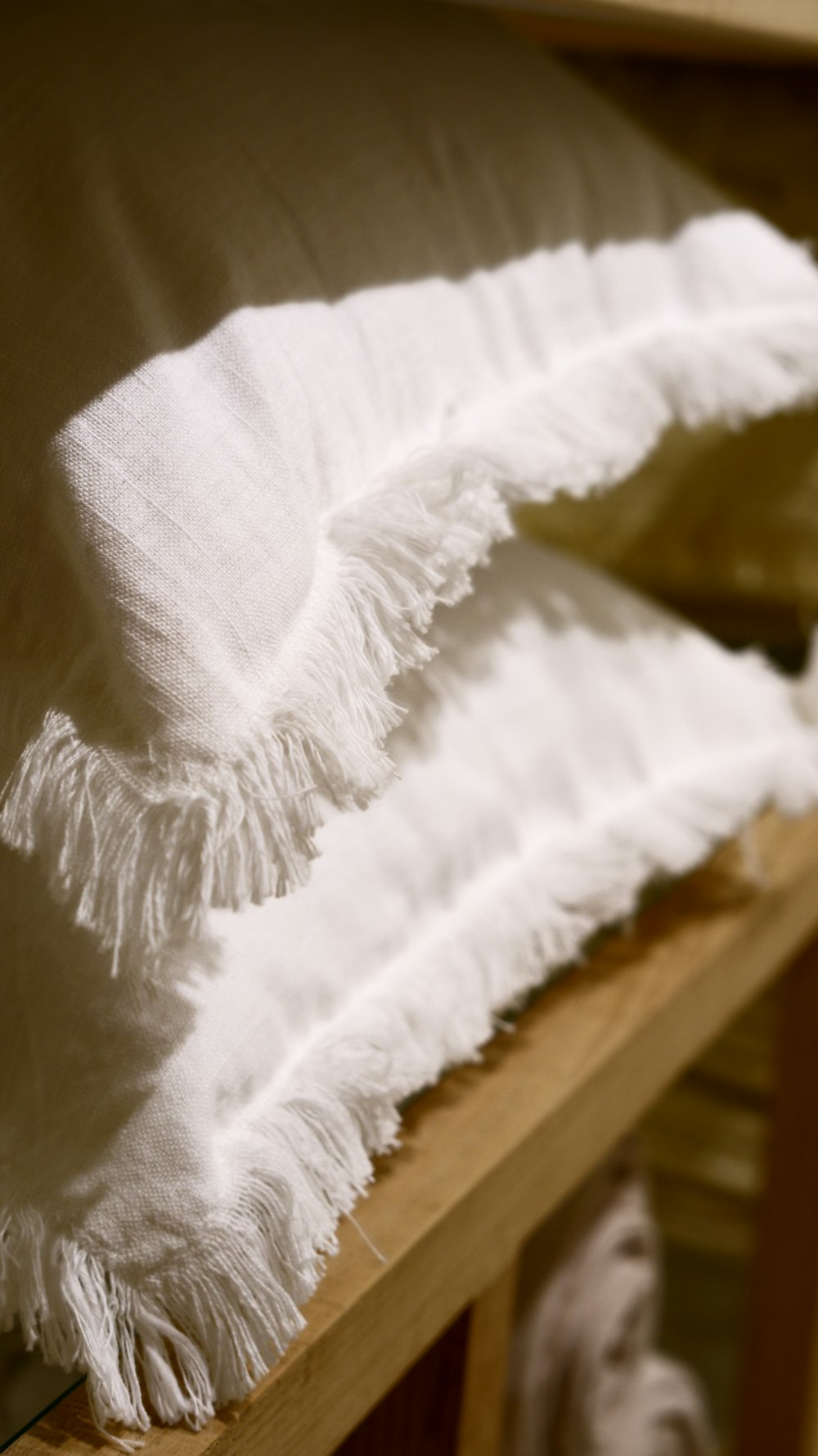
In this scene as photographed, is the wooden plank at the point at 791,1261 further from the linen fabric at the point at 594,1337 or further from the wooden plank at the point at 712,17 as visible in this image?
the wooden plank at the point at 712,17

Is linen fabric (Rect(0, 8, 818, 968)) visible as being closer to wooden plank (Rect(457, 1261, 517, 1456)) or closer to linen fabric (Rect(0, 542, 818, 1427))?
linen fabric (Rect(0, 542, 818, 1427))

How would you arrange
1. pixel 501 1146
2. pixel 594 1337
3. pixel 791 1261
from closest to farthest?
pixel 501 1146 → pixel 594 1337 → pixel 791 1261

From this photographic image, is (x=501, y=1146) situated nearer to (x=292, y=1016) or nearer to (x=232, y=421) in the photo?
(x=292, y=1016)

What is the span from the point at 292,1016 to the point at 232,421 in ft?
0.50

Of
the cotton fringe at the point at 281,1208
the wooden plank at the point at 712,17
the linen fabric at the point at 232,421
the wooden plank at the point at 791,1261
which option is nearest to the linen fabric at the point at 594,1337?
the wooden plank at the point at 791,1261

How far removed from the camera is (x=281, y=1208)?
1.03ft

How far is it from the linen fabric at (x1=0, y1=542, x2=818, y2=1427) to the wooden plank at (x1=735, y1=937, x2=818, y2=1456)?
12.1 inches

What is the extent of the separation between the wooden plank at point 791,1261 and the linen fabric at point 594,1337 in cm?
13

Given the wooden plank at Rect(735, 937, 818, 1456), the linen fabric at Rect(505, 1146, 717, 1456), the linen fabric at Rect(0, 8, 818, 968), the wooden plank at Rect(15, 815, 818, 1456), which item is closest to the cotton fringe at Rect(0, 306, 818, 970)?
the linen fabric at Rect(0, 8, 818, 968)

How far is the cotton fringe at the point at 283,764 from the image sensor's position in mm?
282

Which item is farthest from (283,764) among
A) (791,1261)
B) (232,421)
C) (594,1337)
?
(791,1261)

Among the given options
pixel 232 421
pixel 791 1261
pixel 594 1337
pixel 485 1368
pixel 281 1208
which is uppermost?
pixel 232 421

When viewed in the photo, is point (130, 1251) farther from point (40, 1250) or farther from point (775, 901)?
point (775, 901)

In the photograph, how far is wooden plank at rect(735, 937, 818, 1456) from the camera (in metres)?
0.77
